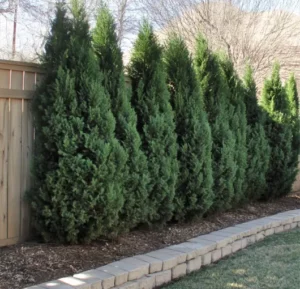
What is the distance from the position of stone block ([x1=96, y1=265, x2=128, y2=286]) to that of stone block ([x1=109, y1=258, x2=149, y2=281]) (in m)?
0.04

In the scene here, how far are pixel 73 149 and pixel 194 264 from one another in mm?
1491

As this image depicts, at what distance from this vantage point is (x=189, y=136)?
4473mm

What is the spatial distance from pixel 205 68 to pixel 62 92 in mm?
2439

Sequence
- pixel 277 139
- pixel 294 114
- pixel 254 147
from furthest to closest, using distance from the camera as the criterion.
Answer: pixel 294 114 → pixel 277 139 → pixel 254 147

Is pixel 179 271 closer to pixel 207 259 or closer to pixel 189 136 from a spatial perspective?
pixel 207 259

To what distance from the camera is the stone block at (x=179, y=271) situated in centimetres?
330

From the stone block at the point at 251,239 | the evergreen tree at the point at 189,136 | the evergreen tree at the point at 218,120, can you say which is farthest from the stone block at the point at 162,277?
the evergreen tree at the point at 218,120

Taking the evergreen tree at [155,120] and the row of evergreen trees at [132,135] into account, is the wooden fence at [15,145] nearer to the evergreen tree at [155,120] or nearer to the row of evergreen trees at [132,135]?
the row of evergreen trees at [132,135]

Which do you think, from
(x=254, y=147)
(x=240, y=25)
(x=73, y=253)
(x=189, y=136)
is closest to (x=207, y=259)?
(x=73, y=253)

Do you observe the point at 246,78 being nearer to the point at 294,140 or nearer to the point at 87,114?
the point at 294,140

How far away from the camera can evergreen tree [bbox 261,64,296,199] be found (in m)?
6.41

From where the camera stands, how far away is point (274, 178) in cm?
643

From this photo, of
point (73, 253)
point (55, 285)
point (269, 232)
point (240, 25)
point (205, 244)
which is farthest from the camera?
point (240, 25)

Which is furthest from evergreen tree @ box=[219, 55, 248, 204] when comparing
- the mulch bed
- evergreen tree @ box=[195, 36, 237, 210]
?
the mulch bed
